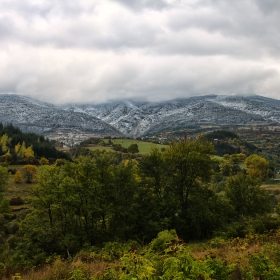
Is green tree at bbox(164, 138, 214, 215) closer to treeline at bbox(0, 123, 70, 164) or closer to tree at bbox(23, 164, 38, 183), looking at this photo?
tree at bbox(23, 164, 38, 183)

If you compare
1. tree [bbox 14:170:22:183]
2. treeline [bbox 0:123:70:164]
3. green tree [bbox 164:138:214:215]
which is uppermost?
green tree [bbox 164:138:214:215]

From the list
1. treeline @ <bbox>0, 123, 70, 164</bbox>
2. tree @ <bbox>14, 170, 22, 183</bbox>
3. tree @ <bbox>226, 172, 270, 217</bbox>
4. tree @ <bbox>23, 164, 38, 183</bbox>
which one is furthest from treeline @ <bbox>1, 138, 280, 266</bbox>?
treeline @ <bbox>0, 123, 70, 164</bbox>

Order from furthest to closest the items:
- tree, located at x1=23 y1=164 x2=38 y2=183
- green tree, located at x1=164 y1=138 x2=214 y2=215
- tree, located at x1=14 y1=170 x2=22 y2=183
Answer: tree, located at x1=23 y1=164 x2=38 y2=183
tree, located at x1=14 y1=170 x2=22 y2=183
green tree, located at x1=164 y1=138 x2=214 y2=215

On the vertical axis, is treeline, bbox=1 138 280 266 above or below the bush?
above

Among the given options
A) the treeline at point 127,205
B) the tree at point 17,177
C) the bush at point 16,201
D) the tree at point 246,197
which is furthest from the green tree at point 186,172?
the tree at point 17,177

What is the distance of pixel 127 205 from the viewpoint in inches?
1320

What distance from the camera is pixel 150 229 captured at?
1233 inches

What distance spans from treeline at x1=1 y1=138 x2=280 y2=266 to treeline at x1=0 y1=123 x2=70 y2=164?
110276mm

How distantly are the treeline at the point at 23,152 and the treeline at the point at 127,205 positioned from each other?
362ft

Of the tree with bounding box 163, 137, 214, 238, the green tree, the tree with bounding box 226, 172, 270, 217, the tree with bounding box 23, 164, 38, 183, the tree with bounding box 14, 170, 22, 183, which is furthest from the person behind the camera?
the tree with bounding box 23, 164, 38, 183

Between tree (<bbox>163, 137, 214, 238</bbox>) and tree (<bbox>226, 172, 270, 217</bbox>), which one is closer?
tree (<bbox>163, 137, 214, 238</bbox>)

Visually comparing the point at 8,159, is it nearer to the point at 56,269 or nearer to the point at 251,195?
A: the point at 251,195

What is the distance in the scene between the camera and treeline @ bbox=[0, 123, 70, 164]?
135 m

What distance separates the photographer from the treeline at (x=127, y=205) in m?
29.4
